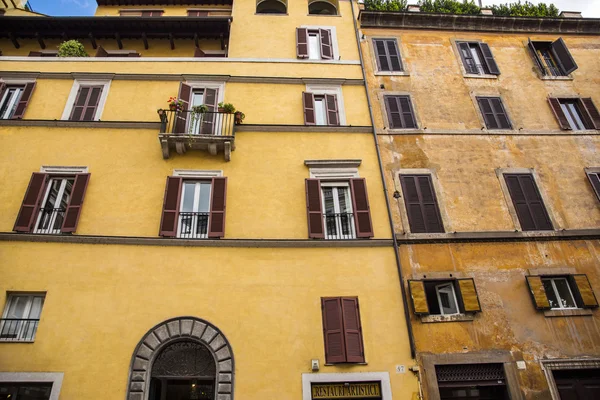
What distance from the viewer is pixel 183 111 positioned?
11922mm

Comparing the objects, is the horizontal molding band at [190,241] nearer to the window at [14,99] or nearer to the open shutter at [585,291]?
the window at [14,99]

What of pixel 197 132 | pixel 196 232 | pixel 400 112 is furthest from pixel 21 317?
pixel 400 112

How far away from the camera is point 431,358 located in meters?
9.24

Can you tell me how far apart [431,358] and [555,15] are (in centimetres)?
1616

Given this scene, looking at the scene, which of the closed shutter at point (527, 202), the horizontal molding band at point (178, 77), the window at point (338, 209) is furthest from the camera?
the horizontal molding band at point (178, 77)

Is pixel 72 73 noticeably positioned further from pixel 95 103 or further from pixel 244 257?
pixel 244 257

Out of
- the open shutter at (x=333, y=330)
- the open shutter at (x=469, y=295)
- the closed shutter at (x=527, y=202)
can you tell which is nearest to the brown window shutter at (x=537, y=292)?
the open shutter at (x=469, y=295)

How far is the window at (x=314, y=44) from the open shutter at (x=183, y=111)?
4346 millimetres

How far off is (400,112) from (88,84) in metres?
10.7

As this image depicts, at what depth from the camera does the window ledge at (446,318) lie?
9656mm

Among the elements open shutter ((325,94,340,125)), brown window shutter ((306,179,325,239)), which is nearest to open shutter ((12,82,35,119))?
brown window shutter ((306,179,325,239))

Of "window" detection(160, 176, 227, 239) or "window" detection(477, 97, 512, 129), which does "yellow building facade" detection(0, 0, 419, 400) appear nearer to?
"window" detection(160, 176, 227, 239)

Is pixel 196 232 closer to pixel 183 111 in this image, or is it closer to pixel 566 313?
pixel 183 111

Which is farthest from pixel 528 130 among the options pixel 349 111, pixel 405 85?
pixel 349 111
